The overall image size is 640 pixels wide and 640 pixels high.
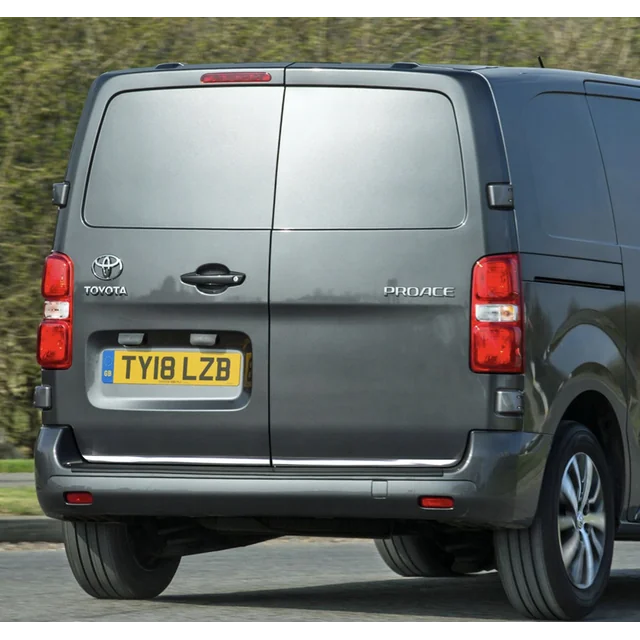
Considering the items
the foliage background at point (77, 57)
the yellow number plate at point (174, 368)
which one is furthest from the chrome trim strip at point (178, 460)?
the foliage background at point (77, 57)

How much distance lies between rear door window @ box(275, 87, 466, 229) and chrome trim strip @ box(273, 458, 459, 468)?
88 centimetres

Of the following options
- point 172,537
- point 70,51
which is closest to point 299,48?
Result: point 70,51

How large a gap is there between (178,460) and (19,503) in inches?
190

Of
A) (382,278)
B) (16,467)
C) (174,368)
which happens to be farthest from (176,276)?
(16,467)

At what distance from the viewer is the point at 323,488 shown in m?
6.76

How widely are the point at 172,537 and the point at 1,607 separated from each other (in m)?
0.78

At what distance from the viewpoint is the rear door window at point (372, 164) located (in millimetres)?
6797

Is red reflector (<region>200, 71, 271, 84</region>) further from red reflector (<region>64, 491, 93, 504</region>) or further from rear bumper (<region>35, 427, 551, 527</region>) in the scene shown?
red reflector (<region>64, 491, 93, 504</region>)

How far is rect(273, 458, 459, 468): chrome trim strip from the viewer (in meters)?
6.73

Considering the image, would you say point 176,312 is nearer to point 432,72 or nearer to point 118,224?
point 118,224

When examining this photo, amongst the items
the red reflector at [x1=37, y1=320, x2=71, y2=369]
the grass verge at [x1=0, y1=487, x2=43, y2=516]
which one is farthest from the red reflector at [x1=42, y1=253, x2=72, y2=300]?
the grass verge at [x1=0, y1=487, x2=43, y2=516]

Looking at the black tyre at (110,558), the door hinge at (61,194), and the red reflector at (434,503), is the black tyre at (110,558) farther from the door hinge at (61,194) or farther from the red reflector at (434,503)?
the red reflector at (434,503)

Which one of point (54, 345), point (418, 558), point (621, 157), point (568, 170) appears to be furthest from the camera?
point (418, 558)

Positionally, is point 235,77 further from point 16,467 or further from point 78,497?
point 16,467
